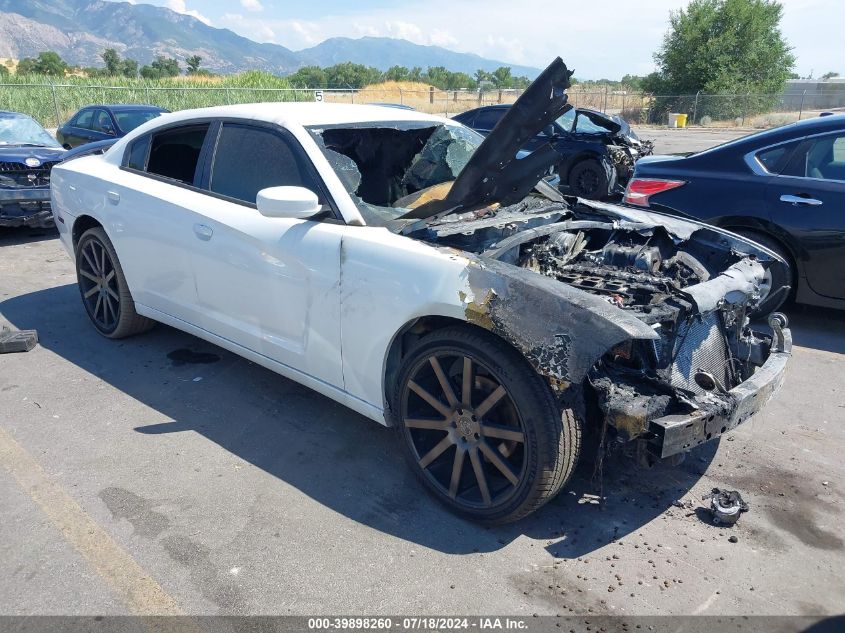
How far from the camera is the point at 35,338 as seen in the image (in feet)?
16.6

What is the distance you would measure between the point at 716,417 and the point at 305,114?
9.02ft

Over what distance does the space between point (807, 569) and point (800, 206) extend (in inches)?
133

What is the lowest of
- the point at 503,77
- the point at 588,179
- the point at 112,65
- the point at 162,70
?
the point at 588,179

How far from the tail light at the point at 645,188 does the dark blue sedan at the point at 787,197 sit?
0.03 metres

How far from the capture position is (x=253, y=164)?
12.7 ft

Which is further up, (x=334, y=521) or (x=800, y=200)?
(x=800, y=200)

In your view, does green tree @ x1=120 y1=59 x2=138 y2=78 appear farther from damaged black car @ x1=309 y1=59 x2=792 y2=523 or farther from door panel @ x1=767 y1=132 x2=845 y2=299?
damaged black car @ x1=309 y1=59 x2=792 y2=523

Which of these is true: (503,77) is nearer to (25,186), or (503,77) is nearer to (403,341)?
(25,186)

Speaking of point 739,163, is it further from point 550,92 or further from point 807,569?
point 807,569

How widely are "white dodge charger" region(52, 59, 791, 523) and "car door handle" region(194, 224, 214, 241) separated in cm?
2

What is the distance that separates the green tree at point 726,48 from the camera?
126 feet

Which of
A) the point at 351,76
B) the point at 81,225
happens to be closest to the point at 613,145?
the point at 81,225

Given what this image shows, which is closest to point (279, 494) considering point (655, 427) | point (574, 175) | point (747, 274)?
point (655, 427)

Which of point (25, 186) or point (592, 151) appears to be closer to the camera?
point (25, 186)
